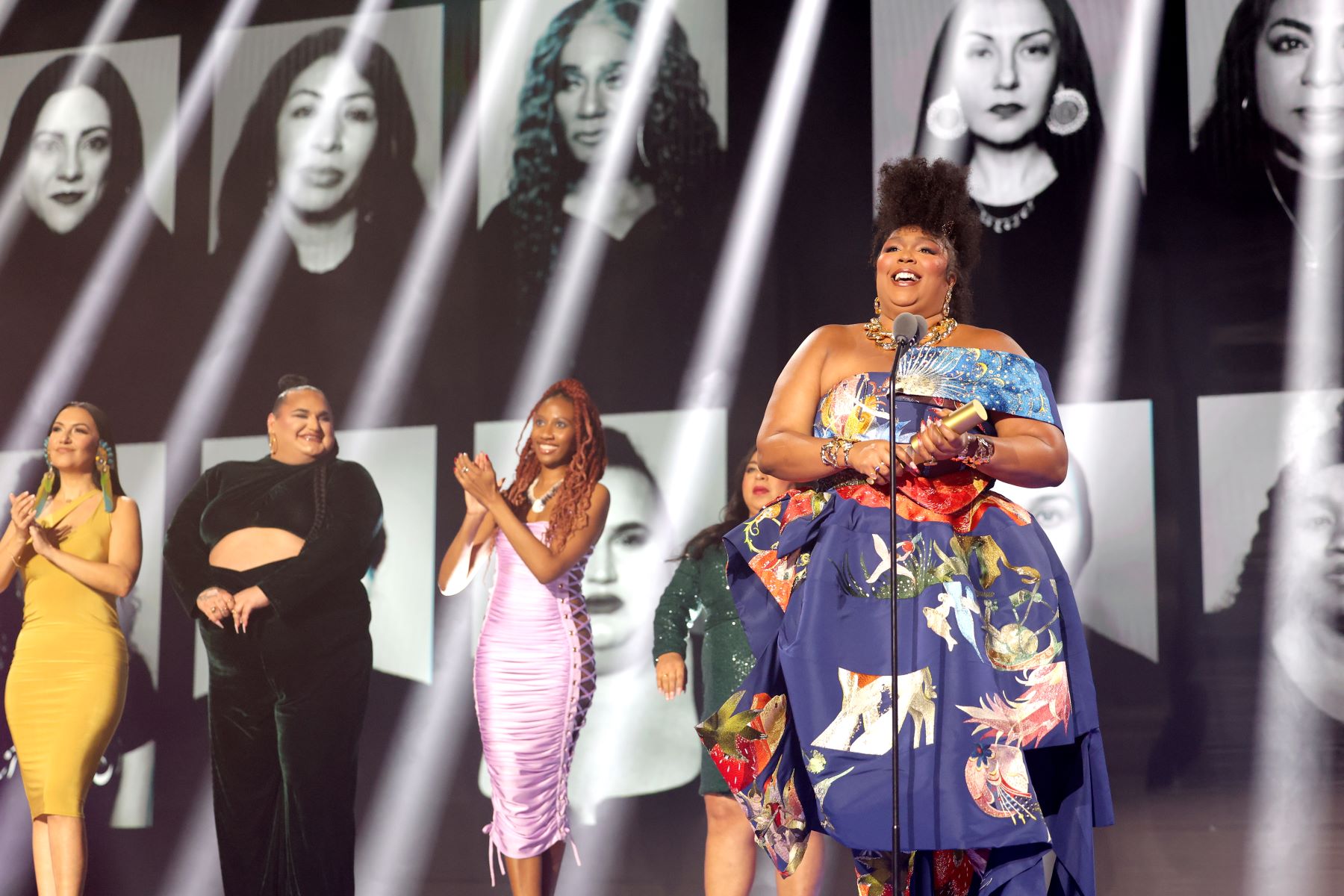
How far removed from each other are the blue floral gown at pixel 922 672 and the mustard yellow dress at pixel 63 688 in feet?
10.7

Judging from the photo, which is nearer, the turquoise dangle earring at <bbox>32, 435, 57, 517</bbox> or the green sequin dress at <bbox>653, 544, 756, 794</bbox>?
the green sequin dress at <bbox>653, 544, 756, 794</bbox>

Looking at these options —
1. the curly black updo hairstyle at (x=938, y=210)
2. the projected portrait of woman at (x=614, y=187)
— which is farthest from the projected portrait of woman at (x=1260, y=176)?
the curly black updo hairstyle at (x=938, y=210)

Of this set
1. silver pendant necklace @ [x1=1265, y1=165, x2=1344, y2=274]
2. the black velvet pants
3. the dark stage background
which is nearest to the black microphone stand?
the dark stage background

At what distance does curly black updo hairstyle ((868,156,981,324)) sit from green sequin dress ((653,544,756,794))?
5.12ft

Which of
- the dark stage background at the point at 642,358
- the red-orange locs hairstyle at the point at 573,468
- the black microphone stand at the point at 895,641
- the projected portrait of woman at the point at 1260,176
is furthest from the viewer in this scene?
the red-orange locs hairstyle at the point at 573,468

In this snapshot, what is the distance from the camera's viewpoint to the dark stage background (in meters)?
4.16

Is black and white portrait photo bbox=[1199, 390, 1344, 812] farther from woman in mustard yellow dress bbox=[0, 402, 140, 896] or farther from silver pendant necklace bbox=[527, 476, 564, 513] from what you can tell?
woman in mustard yellow dress bbox=[0, 402, 140, 896]

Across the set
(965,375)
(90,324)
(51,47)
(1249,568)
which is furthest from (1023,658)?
(51,47)

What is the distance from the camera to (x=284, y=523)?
496 centimetres

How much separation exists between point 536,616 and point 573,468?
1.72 ft

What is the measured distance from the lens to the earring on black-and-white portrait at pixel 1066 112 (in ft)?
14.9

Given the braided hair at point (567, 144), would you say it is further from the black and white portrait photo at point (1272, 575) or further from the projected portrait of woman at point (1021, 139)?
the black and white portrait photo at point (1272, 575)

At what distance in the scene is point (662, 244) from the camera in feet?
15.9

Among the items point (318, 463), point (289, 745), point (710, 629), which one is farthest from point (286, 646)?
point (710, 629)
